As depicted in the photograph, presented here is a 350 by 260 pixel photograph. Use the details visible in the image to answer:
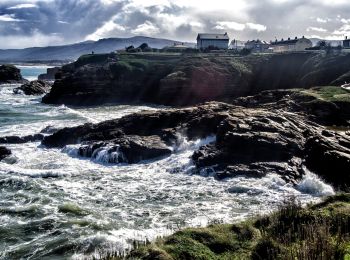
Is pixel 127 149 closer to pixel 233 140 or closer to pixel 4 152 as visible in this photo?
pixel 233 140

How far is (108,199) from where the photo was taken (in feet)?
97.2

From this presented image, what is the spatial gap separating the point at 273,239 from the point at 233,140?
22.6 metres

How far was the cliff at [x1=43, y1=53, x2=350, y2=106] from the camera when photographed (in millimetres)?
87125

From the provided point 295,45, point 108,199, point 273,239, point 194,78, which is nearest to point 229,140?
point 108,199

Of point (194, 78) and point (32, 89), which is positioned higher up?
point (194, 78)

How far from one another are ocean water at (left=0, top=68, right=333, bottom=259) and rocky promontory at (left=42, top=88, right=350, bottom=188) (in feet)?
4.03

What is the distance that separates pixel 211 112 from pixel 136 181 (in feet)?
53.2

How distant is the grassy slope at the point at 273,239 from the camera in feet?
45.0

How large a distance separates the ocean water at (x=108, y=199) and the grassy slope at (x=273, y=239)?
203 inches

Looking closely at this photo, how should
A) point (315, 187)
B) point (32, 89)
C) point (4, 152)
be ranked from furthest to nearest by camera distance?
point (32, 89)
point (4, 152)
point (315, 187)

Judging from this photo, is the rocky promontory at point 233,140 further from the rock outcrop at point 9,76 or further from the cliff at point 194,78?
the rock outcrop at point 9,76

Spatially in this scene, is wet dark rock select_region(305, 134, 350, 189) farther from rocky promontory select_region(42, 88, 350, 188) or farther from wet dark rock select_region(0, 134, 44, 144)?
wet dark rock select_region(0, 134, 44, 144)

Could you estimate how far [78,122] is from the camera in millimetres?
65562

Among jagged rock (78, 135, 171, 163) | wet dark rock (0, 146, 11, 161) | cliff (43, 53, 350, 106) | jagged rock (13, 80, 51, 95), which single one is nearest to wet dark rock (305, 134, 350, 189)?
jagged rock (78, 135, 171, 163)
